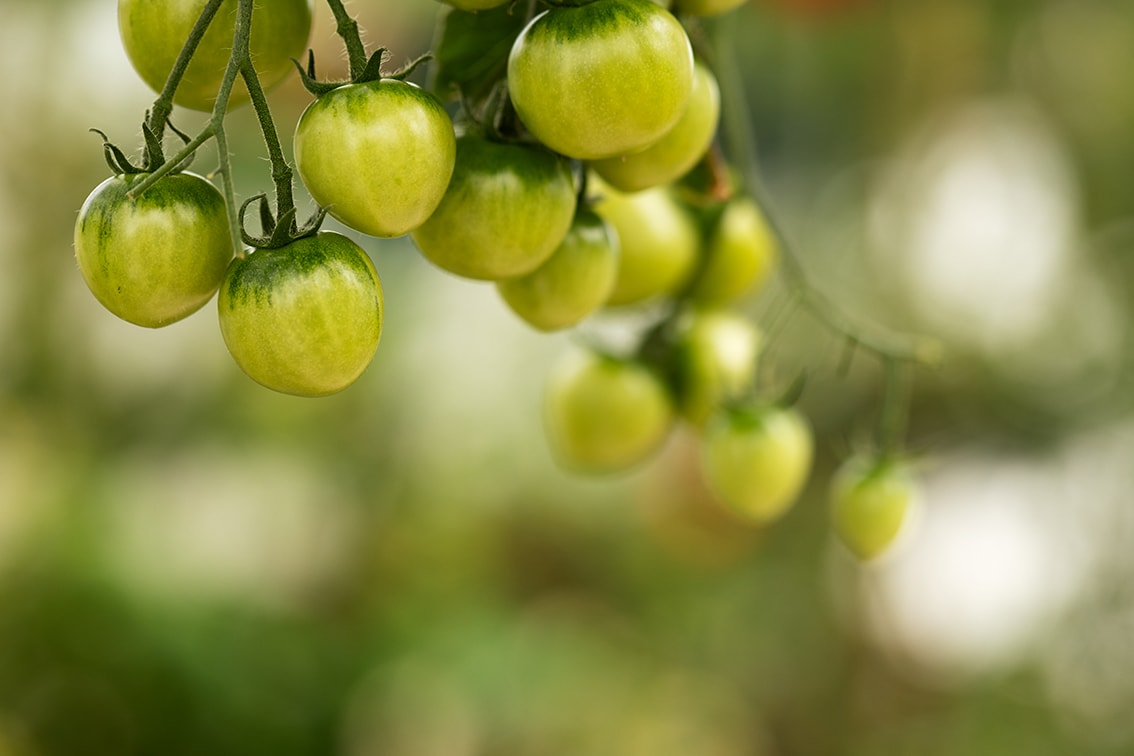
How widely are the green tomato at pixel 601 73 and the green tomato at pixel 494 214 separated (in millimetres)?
34

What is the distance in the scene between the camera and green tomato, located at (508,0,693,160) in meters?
0.36

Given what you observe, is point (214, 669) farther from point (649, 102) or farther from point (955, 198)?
point (955, 198)

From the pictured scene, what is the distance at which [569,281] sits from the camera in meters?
0.46

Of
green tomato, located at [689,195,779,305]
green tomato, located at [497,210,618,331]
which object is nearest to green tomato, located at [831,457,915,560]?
green tomato, located at [689,195,779,305]

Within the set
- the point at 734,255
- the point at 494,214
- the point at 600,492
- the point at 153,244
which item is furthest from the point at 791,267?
the point at 600,492

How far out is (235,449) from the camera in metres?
2.11

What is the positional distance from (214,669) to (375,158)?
5.34 feet

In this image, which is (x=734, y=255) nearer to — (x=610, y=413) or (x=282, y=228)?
(x=610, y=413)

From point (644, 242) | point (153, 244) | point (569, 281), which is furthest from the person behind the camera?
point (644, 242)

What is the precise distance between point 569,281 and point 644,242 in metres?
0.14

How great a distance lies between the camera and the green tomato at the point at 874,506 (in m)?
0.64

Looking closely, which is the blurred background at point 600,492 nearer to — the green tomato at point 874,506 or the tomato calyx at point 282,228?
the green tomato at point 874,506

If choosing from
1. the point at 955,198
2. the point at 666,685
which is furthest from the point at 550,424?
the point at 955,198

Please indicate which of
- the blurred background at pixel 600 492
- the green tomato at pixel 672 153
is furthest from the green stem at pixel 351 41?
the blurred background at pixel 600 492
